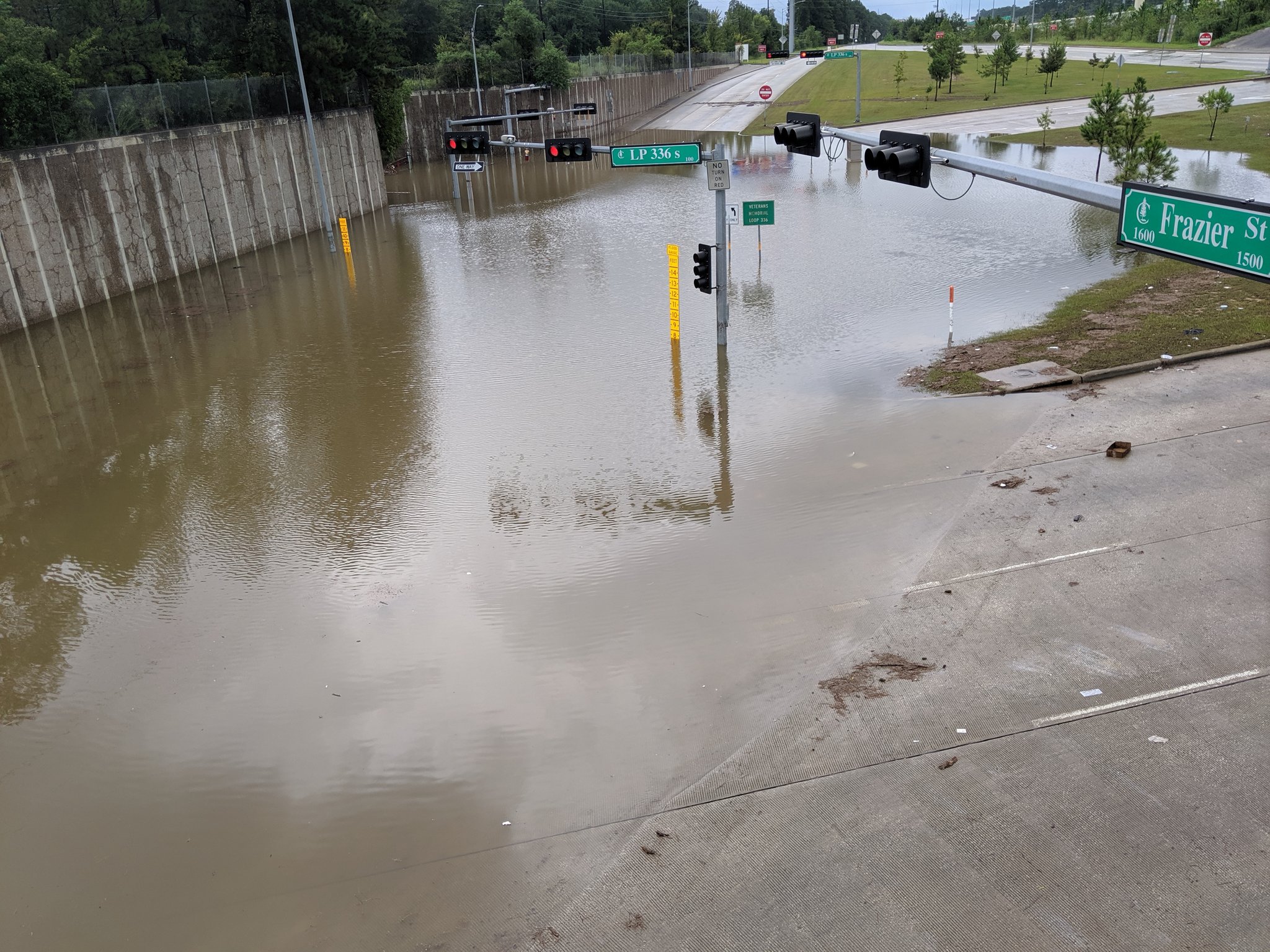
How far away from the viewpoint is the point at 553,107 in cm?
7162

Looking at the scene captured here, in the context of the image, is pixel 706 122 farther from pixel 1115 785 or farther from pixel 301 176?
pixel 1115 785

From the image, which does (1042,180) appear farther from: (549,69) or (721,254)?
(549,69)

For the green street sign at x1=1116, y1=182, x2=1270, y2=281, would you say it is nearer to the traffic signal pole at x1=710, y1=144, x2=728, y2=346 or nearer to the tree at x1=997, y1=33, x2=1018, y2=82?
the traffic signal pole at x1=710, y1=144, x2=728, y2=346

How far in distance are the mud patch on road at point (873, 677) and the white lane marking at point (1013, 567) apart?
1.44 metres

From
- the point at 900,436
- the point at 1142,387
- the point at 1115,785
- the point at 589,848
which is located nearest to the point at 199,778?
the point at 589,848

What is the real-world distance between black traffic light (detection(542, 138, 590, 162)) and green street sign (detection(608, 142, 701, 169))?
2.70m

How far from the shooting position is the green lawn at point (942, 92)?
216 feet

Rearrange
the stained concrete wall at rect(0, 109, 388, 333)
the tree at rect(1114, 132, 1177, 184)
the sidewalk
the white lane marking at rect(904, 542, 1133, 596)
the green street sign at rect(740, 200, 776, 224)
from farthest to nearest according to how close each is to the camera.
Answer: the tree at rect(1114, 132, 1177, 184) → the green street sign at rect(740, 200, 776, 224) → the stained concrete wall at rect(0, 109, 388, 333) → the white lane marking at rect(904, 542, 1133, 596) → the sidewalk

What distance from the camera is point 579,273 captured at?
94.0ft

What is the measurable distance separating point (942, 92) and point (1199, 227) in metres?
75.1

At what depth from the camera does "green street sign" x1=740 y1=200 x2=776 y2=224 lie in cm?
2500

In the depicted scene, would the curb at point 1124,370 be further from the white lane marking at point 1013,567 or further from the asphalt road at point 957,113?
the asphalt road at point 957,113

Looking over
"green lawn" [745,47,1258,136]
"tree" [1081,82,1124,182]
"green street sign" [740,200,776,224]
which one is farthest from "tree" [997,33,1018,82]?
"green street sign" [740,200,776,224]

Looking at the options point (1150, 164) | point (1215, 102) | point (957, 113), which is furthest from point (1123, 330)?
point (957, 113)
